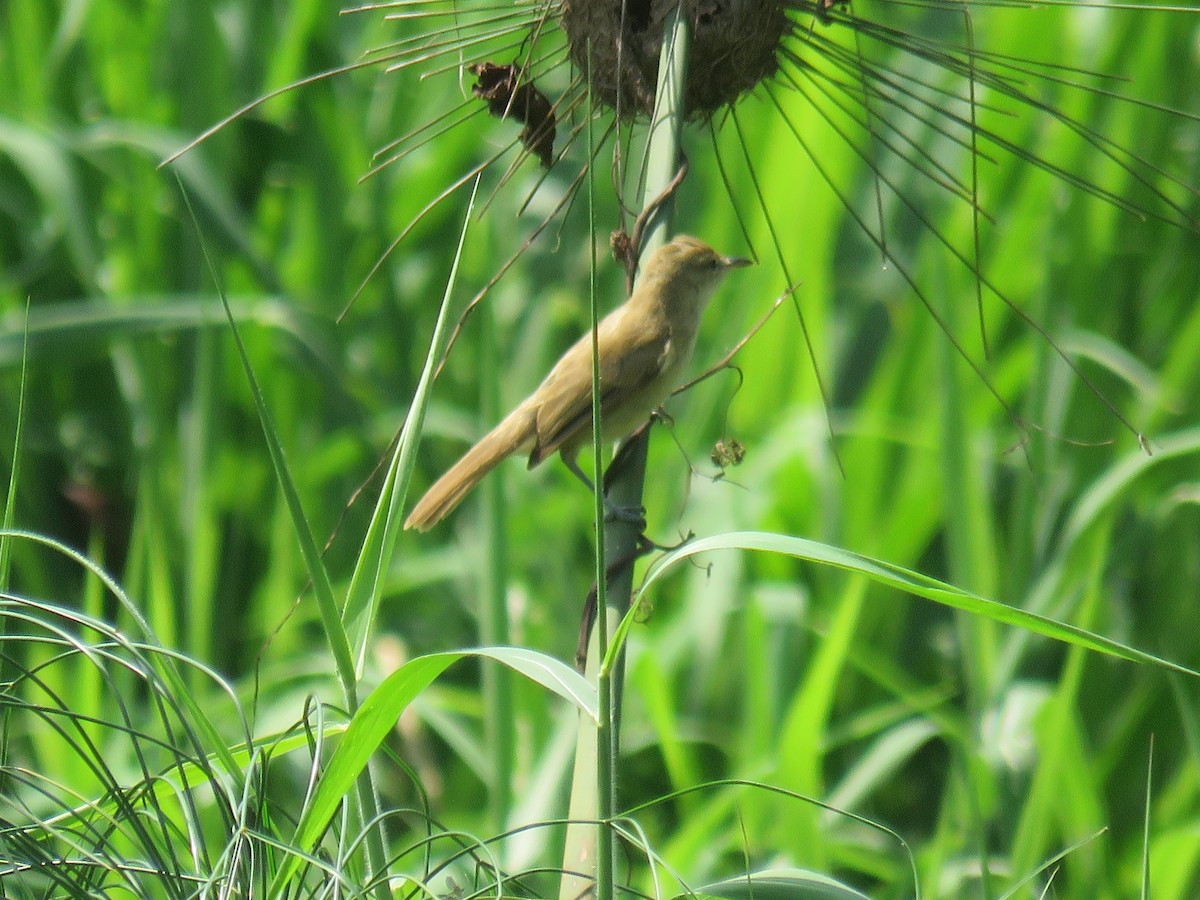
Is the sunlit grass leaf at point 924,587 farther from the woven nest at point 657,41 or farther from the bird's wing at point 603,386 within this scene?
the bird's wing at point 603,386

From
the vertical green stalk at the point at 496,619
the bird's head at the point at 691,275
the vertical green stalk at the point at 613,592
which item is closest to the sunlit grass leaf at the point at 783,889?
the vertical green stalk at the point at 613,592

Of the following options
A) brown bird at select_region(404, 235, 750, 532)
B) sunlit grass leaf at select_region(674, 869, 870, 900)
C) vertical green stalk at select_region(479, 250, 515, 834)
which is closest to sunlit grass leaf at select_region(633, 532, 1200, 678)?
sunlit grass leaf at select_region(674, 869, 870, 900)

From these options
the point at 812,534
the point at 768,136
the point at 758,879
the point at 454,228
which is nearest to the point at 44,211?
the point at 454,228

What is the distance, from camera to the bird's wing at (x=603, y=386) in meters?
2.32

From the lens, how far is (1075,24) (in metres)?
4.10

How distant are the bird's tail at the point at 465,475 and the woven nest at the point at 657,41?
2.76 feet

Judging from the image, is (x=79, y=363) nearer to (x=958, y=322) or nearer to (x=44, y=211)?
(x=44, y=211)

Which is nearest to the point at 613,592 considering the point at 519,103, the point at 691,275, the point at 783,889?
the point at 783,889

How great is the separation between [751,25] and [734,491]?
199 centimetres

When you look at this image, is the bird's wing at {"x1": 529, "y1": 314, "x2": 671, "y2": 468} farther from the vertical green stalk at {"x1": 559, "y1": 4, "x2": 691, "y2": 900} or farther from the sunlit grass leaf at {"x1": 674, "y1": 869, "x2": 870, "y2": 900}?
the sunlit grass leaf at {"x1": 674, "y1": 869, "x2": 870, "y2": 900}

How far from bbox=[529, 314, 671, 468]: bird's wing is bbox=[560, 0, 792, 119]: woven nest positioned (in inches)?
31.3

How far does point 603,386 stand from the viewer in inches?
91.0

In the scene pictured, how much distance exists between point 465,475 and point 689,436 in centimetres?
145

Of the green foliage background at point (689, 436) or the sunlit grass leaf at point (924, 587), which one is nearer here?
the sunlit grass leaf at point (924, 587)
